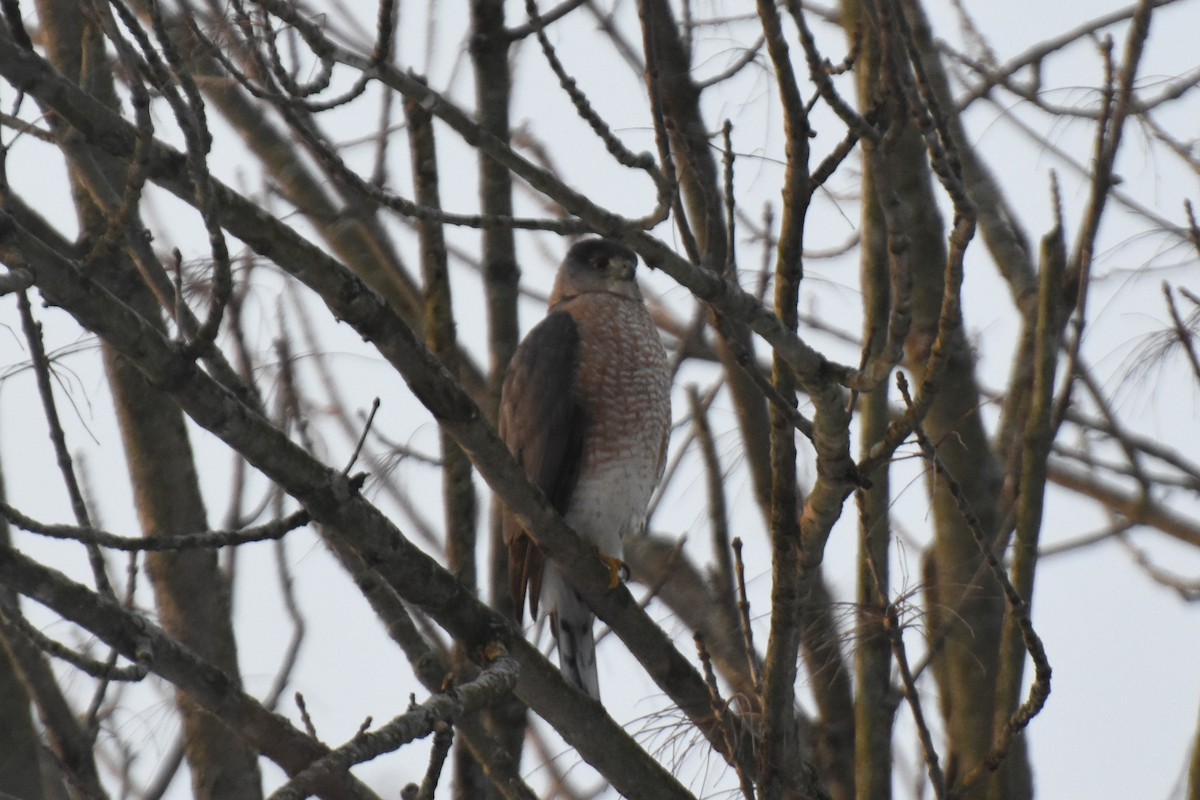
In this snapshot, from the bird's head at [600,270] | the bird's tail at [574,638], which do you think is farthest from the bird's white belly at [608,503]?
the bird's head at [600,270]

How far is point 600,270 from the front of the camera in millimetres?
5543

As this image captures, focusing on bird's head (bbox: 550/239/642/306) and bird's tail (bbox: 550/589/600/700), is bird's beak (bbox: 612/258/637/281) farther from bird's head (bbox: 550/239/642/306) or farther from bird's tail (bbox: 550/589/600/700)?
bird's tail (bbox: 550/589/600/700)

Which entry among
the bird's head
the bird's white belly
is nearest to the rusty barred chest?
the bird's white belly

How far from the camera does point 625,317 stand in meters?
5.23

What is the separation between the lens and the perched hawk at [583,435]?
4730 mm

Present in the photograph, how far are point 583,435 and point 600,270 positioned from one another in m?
0.89

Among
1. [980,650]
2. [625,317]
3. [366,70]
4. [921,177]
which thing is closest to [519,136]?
[625,317]

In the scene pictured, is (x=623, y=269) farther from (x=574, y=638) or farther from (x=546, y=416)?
(x=574, y=638)

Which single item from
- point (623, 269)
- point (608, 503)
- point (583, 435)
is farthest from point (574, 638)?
point (623, 269)

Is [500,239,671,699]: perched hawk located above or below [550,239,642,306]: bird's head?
below

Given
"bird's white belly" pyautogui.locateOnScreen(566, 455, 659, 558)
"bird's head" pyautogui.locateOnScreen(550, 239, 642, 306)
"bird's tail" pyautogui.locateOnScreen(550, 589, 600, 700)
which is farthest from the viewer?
"bird's head" pyautogui.locateOnScreen(550, 239, 642, 306)

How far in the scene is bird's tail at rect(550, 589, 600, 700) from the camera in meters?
4.72

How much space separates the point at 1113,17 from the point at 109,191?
299cm

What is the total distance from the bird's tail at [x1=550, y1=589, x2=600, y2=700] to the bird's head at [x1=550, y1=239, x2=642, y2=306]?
1.30m
